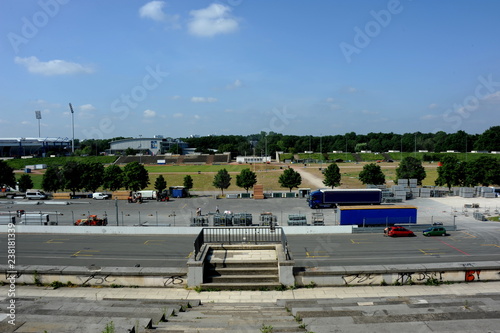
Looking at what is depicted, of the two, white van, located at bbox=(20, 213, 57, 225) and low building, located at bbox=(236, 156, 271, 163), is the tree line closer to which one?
low building, located at bbox=(236, 156, 271, 163)

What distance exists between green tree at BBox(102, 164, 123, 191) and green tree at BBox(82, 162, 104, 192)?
84 cm

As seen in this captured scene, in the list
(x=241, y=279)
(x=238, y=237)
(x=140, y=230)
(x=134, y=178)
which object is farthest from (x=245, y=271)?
(x=134, y=178)

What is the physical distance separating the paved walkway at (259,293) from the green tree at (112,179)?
50339 millimetres

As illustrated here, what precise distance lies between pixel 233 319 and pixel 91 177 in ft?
189

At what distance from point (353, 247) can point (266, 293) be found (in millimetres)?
17666

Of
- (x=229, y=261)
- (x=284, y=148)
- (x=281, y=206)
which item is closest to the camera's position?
(x=229, y=261)

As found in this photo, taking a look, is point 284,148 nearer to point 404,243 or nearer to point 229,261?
point 404,243

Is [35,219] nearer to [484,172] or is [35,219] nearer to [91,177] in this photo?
[91,177]

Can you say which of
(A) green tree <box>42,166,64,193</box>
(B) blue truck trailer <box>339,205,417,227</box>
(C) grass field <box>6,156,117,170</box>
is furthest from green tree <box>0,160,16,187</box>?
(C) grass field <box>6,156,117,170</box>

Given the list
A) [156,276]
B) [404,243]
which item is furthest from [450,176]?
[156,276]

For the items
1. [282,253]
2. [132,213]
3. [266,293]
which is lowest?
[132,213]

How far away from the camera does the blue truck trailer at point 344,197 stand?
1720 inches

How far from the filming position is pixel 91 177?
58844 millimetres

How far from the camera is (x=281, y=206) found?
152ft
